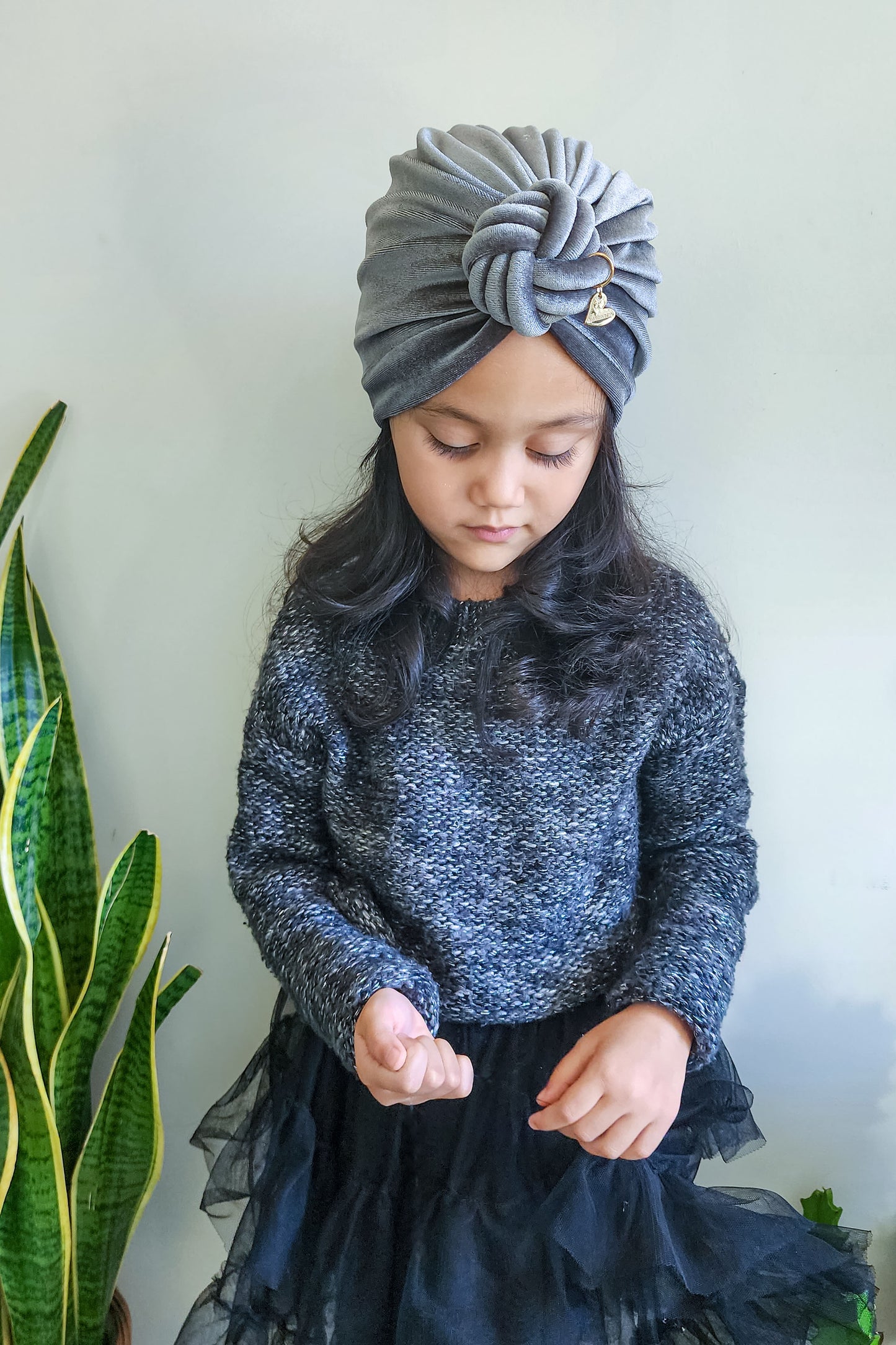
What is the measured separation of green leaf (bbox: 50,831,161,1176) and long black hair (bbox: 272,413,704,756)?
11.3 inches

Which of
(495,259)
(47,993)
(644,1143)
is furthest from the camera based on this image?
(47,993)

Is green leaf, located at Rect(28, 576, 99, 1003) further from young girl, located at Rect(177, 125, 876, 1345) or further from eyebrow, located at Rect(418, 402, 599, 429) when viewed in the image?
eyebrow, located at Rect(418, 402, 599, 429)

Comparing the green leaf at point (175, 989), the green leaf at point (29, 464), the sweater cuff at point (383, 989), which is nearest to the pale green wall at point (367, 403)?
the green leaf at point (29, 464)

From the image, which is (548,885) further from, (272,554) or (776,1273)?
(272,554)

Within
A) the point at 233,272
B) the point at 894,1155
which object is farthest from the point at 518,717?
the point at 894,1155

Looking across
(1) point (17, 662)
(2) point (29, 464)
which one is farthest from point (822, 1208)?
(2) point (29, 464)

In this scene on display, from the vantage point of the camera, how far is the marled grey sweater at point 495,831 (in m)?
0.88

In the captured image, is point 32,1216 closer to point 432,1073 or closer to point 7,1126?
point 7,1126

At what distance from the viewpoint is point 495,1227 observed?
800 millimetres

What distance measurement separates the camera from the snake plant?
3.13ft

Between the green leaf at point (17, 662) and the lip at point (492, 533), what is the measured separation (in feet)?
1.78

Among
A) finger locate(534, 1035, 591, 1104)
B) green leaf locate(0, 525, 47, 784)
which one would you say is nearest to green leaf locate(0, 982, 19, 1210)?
green leaf locate(0, 525, 47, 784)

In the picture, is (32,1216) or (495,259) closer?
(495,259)

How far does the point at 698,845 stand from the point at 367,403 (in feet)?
1.83
